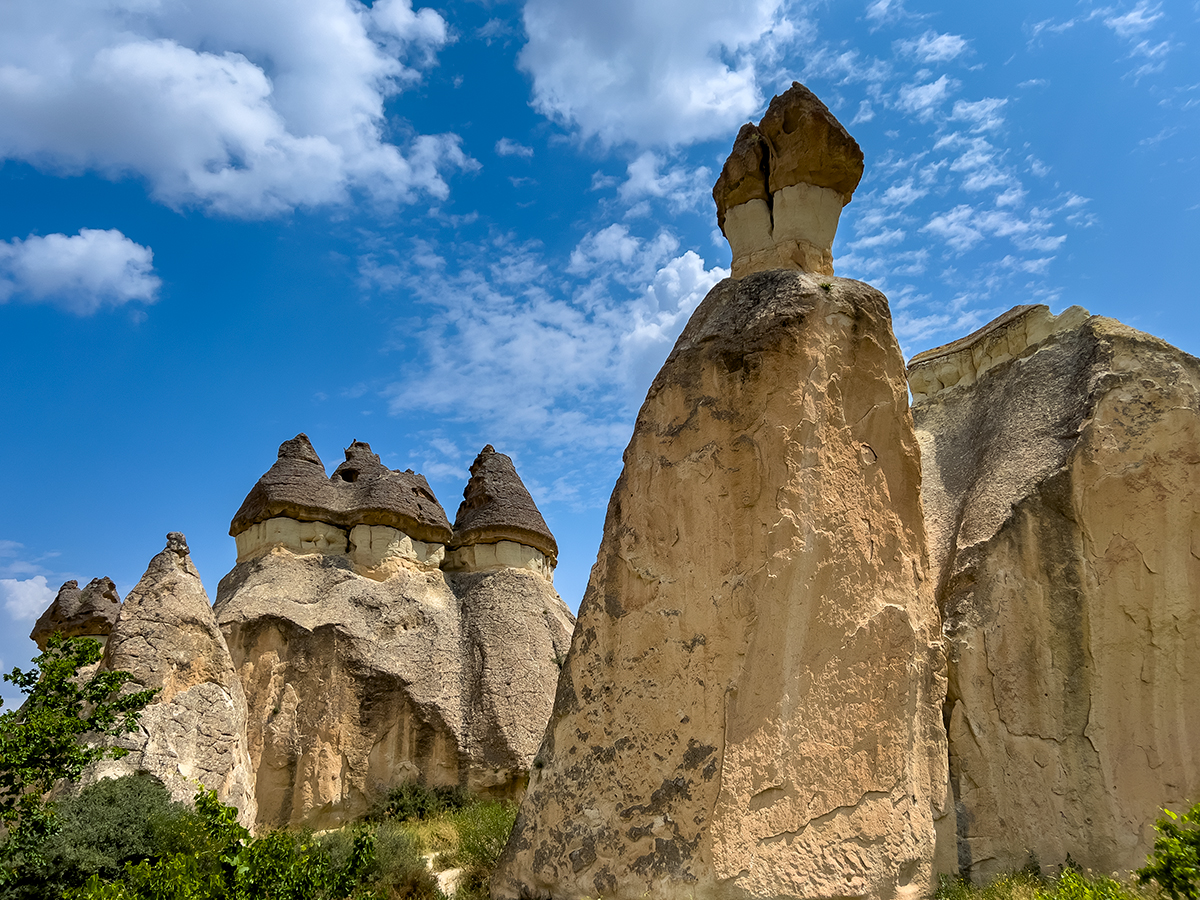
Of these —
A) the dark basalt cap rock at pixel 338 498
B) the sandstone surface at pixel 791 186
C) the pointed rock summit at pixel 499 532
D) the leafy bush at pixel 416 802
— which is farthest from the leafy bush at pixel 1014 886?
the dark basalt cap rock at pixel 338 498

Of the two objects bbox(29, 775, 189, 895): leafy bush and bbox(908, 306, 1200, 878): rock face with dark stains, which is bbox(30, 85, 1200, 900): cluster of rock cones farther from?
bbox(29, 775, 189, 895): leafy bush

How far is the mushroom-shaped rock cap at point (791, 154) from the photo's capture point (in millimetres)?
6886

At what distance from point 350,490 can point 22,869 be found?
8.85 m

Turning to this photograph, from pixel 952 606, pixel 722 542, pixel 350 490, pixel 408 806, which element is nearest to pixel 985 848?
pixel 952 606

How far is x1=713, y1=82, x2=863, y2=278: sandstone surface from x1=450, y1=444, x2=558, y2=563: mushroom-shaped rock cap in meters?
8.34

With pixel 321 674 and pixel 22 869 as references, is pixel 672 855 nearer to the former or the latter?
pixel 22 869

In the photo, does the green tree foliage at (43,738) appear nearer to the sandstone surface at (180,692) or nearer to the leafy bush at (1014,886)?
the sandstone surface at (180,692)

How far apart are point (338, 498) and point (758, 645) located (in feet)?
34.0

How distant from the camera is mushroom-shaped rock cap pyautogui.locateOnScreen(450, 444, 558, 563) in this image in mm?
14422

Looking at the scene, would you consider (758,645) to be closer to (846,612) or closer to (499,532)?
(846,612)

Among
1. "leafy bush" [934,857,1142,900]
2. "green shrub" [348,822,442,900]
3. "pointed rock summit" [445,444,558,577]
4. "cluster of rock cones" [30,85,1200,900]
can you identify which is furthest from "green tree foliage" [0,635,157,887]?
"pointed rock summit" [445,444,558,577]

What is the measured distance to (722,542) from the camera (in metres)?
5.50

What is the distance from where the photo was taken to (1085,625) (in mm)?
6039

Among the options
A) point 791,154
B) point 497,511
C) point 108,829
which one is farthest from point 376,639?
point 791,154
